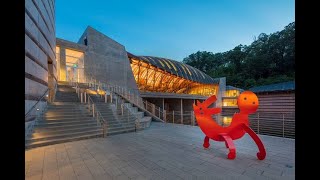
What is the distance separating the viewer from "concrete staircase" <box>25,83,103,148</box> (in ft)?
23.5

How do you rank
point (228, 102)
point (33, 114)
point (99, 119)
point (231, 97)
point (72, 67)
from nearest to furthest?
point (33, 114) → point (99, 119) → point (72, 67) → point (231, 97) → point (228, 102)

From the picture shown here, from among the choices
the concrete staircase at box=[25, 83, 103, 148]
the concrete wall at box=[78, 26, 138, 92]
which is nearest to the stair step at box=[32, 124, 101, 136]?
the concrete staircase at box=[25, 83, 103, 148]

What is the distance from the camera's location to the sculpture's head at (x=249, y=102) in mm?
5344

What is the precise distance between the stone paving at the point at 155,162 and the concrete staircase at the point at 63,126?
0.60 m

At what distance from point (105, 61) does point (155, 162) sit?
17798 millimetres

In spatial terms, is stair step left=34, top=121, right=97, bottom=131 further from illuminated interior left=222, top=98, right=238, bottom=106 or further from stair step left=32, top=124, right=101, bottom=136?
illuminated interior left=222, top=98, right=238, bottom=106

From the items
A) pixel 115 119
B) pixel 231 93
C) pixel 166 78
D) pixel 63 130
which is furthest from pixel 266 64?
pixel 63 130

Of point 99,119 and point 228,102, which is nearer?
point 99,119

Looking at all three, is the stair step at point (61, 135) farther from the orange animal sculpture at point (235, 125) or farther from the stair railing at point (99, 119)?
the orange animal sculpture at point (235, 125)

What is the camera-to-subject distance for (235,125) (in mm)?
5684

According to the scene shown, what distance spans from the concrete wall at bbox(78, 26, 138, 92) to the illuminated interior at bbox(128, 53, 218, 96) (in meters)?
5.20

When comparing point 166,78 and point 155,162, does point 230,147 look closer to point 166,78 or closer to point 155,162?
point 155,162

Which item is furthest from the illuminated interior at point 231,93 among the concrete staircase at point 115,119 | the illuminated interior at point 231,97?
the concrete staircase at point 115,119
